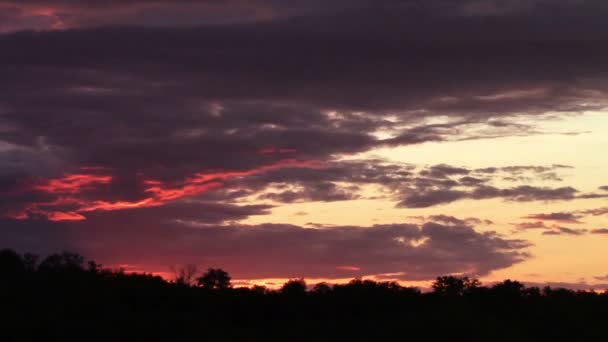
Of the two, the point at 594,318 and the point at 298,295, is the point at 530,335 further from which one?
the point at 298,295

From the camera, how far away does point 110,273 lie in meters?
81.8

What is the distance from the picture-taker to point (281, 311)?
7781cm

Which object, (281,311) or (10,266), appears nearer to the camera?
(281,311)

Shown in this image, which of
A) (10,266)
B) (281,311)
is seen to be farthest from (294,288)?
(10,266)

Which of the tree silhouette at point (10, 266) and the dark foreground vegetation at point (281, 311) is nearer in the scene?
the dark foreground vegetation at point (281, 311)

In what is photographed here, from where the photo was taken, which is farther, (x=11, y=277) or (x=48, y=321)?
(x=11, y=277)

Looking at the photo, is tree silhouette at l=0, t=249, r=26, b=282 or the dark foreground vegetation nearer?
the dark foreground vegetation

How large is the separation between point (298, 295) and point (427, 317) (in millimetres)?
15373

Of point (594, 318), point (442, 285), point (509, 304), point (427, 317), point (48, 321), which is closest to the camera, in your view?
point (48, 321)

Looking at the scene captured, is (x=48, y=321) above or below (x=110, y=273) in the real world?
below

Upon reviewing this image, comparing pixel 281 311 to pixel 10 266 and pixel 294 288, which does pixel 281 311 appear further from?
pixel 10 266

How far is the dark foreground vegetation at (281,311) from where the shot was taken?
203 feet

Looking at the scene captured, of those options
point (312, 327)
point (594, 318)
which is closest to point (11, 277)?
point (312, 327)

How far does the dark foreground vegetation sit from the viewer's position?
2441 inches
